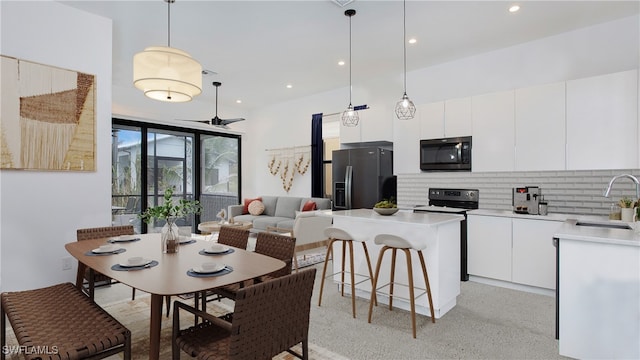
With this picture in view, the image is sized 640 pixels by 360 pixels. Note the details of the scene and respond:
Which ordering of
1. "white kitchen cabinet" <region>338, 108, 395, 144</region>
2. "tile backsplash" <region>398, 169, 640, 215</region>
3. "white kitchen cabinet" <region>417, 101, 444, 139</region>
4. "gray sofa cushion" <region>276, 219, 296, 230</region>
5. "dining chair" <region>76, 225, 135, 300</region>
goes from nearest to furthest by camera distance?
1. "dining chair" <region>76, 225, 135, 300</region>
2. "tile backsplash" <region>398, 169, 640, 215</region>
3. "white kitchen cabinet" <region>417, 101, 444, 139</region>
4. "white kitchen cabinet" <region>338, 108, 395, 144</region>
5. "gray sofa cushion" <region>276, 219, 296, 230</region>

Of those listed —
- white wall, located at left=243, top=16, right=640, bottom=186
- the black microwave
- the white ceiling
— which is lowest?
the black microwave

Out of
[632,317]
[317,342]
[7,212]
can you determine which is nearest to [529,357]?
[632,317]

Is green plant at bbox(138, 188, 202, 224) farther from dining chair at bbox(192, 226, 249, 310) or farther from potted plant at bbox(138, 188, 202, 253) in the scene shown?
dining chair at bbox(192, 226, 249, 310)

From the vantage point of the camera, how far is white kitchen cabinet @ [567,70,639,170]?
339cm

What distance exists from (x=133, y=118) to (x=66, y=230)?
11.3 ft

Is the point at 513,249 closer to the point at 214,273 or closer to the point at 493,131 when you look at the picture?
the point at 493,131

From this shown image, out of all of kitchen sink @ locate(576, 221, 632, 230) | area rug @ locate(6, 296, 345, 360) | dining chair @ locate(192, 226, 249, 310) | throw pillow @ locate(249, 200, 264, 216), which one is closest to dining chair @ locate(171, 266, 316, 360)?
area rug @ locate(6, 296, 345, 360)

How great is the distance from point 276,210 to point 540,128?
16.1ft

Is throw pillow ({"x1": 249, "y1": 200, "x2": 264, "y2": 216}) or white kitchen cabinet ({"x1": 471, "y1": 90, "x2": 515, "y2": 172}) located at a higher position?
white kitchen cabinet ({"x1": 471, "y1": 90, "x2": 515, "y2": 172})

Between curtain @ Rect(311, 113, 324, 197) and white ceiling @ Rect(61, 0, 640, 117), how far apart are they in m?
1.62

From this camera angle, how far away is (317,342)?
2553mm

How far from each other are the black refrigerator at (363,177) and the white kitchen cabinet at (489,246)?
5.09 ft

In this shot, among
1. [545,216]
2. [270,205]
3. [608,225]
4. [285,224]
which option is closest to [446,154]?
[545,216]

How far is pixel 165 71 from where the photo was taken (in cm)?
251
